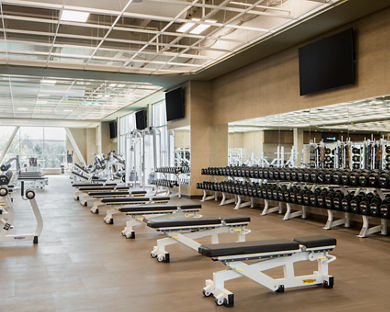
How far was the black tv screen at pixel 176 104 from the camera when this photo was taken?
1171 centimetres

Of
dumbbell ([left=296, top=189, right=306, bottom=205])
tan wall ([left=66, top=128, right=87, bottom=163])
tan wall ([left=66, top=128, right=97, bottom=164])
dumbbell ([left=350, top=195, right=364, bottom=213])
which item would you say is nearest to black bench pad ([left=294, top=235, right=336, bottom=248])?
dumbbell ([left=350, top=195, right=364, bottom=213])

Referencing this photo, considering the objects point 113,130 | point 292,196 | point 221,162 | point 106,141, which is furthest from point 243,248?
point 106,141

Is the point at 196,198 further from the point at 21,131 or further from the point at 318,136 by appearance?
the point at 21,131

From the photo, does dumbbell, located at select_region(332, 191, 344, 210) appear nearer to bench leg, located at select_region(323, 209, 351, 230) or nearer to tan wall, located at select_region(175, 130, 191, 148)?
bench leg, located at select_region(323, 209, 351, 230)

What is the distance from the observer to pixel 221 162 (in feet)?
36.5

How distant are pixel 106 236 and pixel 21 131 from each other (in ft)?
70.0

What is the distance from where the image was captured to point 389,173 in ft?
18.3

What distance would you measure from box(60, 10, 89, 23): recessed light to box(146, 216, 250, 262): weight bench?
402cm

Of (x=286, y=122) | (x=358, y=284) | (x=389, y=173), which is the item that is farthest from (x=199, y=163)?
(x=358, y=284)

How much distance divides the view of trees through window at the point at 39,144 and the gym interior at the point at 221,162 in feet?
37.1

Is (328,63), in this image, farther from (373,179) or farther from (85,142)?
(85,142)

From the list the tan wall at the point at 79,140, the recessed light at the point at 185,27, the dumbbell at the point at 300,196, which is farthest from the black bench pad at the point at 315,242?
the tan wall at the point at 79,140

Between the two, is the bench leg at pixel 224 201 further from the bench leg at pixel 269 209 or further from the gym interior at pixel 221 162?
the bench leg at pixel 269 209

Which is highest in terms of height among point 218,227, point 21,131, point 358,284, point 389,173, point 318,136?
point 21,131
